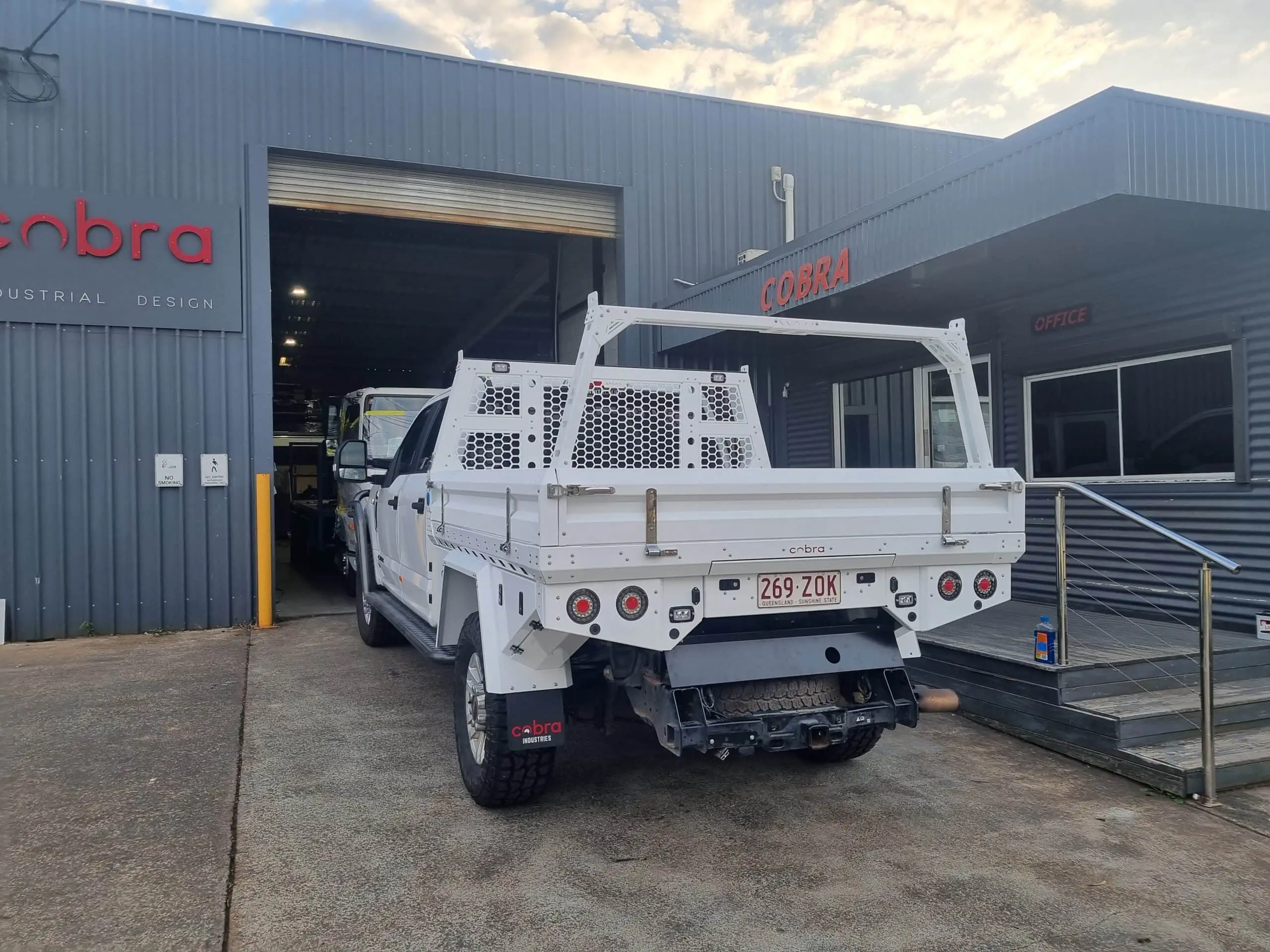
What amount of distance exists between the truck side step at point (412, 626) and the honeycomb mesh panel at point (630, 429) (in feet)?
4.43

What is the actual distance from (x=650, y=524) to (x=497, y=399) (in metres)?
2.51

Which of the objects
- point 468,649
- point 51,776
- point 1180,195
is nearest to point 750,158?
point 1180,195

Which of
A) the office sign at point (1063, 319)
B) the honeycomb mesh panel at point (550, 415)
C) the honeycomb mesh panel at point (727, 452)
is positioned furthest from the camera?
the office sign at point (1063, 319)

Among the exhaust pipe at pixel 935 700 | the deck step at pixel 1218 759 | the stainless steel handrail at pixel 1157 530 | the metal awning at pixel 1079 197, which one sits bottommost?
the deck step at pixel 1218 759

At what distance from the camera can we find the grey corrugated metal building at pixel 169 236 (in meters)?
8.59

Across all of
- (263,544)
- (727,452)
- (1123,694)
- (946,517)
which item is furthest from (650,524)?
(263,544)

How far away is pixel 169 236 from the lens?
29.5 ft

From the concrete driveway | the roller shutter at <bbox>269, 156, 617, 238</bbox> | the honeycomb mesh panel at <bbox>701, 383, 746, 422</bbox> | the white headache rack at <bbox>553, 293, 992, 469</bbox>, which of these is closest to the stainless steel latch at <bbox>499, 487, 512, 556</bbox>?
the white headache rack at <bbox>553, 293, 992, 469</bbox>

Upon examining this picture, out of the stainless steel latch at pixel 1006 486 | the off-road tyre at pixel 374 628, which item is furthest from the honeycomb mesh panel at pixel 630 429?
the off-road tyre at pixel 374 628

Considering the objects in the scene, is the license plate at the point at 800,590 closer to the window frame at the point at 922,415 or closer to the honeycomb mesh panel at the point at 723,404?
the honeycomb mesh panel at the point at 723,404

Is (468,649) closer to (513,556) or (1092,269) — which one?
(513,556)

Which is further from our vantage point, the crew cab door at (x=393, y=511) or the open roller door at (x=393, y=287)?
the open roller door at (x=393, y=287)

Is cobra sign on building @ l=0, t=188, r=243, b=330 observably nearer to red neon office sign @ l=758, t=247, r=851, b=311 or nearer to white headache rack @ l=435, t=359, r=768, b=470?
white headache rack @ l=435, t=359, r=768, b=470

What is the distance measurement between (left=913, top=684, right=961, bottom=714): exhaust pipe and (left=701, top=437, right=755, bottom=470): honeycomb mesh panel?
6.80ft
